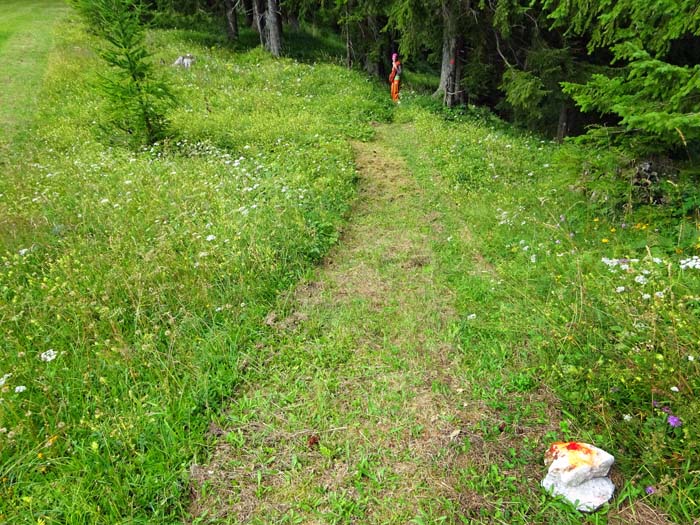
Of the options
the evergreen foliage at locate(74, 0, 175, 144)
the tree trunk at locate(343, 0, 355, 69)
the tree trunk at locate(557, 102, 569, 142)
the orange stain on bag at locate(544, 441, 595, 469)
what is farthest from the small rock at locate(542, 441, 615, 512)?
the tree trunk at locate(343, 0, 355, 69)

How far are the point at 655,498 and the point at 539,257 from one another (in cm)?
298

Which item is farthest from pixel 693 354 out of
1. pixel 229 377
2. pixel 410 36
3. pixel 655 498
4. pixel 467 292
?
pixel 410 36

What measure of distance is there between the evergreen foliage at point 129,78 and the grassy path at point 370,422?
262 inches

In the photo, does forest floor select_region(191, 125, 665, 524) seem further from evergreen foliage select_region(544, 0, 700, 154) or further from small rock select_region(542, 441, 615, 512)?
evergreen foliage select_region(544, 0, 700, 154)

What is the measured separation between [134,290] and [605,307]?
4683 millimetres

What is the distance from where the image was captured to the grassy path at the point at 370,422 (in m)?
2.79

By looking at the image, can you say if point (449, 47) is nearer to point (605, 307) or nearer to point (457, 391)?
point (605, 307)

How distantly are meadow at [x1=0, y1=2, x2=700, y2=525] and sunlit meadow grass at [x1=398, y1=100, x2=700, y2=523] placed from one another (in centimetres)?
2

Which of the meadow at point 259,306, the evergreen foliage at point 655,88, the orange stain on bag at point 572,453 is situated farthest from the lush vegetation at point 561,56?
the orange stain on bag at point 572,453

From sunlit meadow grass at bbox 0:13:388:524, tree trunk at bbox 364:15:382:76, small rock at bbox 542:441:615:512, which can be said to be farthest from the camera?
tree trunk at bbox 364:15:382:76

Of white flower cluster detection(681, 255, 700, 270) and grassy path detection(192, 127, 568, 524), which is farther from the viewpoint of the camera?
white flower cluster detection(681, 255, 700, 270)

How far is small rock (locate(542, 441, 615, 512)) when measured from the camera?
8.49 feet

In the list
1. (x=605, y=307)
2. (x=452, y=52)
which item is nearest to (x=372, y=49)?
(x=452, y=52)

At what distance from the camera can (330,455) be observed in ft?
10.2
